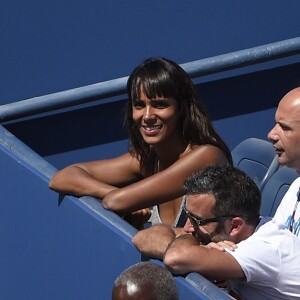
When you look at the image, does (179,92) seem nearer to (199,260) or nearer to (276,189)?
(276,189)

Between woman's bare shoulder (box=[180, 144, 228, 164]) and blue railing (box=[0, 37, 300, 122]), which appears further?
blue railing (box=[0, 37, 300, 122])

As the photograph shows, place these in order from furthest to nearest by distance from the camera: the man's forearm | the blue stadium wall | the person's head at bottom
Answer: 1. the blue stadium wall
2. the man's forearm
3. the person's head at bottom

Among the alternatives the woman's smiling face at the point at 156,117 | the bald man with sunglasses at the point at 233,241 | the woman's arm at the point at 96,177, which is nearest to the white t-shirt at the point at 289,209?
the bald man with sunglasses at the point at 233,241

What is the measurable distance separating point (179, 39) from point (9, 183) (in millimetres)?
1076

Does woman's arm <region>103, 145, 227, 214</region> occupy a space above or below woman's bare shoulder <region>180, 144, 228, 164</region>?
below

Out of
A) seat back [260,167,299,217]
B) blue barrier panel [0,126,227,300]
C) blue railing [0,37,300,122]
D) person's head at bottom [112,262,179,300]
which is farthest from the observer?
blue railing [0,37,300,122]

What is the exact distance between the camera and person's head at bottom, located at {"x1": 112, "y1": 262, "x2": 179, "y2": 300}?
2.40 m

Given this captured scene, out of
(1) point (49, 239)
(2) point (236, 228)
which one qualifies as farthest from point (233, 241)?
(1) point (49, 239)

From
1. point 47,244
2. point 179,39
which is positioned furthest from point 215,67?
point 47,244

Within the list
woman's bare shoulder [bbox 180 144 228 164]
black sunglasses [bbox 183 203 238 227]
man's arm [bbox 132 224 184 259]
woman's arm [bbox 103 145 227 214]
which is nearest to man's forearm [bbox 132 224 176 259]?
man's arm [bbox 132 224 184 259]

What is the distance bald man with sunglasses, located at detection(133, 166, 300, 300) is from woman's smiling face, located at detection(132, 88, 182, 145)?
624mm

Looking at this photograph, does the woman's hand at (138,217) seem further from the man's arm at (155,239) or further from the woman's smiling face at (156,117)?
the man's arm at (155,239)

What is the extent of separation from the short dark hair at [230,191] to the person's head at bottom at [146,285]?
2.09ft

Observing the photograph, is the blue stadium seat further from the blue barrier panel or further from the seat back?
the blue barrier panel
